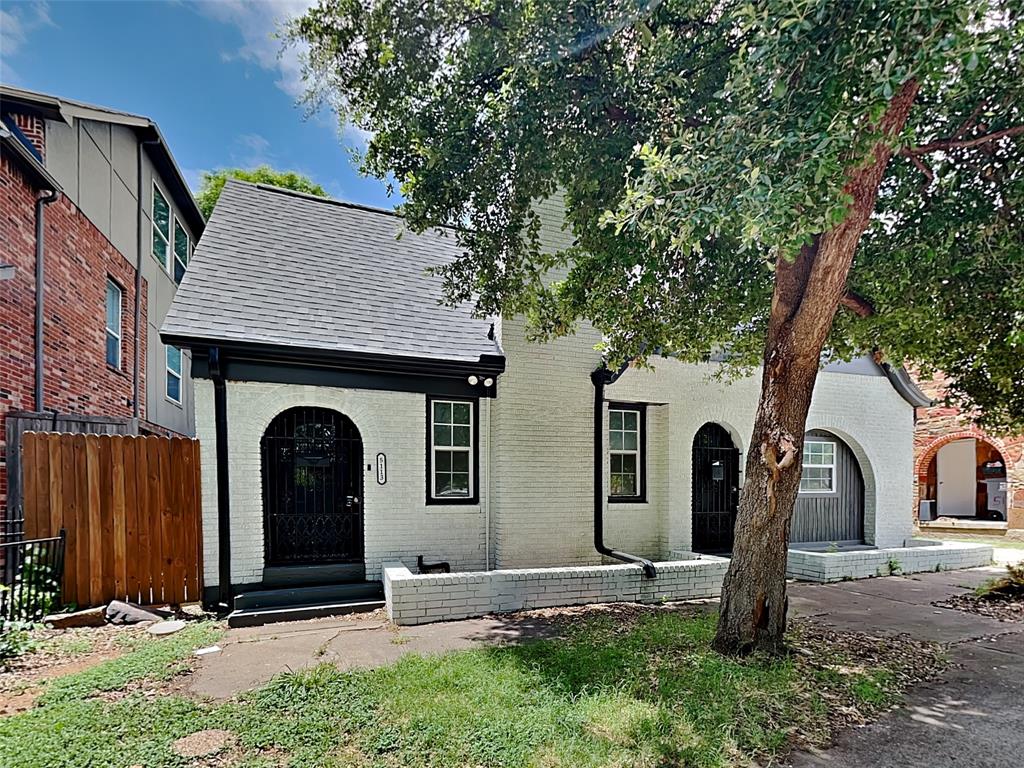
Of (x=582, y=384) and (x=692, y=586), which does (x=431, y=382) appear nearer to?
(x=582, y=384)

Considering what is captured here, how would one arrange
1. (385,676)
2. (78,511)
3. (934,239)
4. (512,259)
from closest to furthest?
(385,676) → (934,239) → (78,511) → (512,259)

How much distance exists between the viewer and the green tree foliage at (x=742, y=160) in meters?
3.92

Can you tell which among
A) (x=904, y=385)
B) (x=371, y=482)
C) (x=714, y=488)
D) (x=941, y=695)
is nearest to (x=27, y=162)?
(x=371, y=482)

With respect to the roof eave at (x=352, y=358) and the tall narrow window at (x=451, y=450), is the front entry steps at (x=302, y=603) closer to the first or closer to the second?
the tall narrow window at (x=451, y=450)

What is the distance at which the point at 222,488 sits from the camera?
7176 mm

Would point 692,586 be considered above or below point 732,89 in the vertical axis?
below

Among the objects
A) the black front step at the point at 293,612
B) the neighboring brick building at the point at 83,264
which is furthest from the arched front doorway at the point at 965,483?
the neighboring brick building at the point at 83,264

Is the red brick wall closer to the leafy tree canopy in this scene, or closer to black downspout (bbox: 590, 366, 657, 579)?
the leafy tree canopy

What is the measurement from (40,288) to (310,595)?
19.5 feet

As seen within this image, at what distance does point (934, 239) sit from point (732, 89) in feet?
11.0

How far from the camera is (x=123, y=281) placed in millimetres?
11492

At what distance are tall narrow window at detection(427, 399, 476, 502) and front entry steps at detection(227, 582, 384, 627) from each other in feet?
5.45

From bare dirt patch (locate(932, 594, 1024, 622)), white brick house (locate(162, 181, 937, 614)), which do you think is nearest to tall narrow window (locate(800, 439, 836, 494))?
white brick house (locate(162, 181, 937, 614))

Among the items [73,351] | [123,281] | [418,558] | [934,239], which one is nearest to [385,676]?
[418,558]
